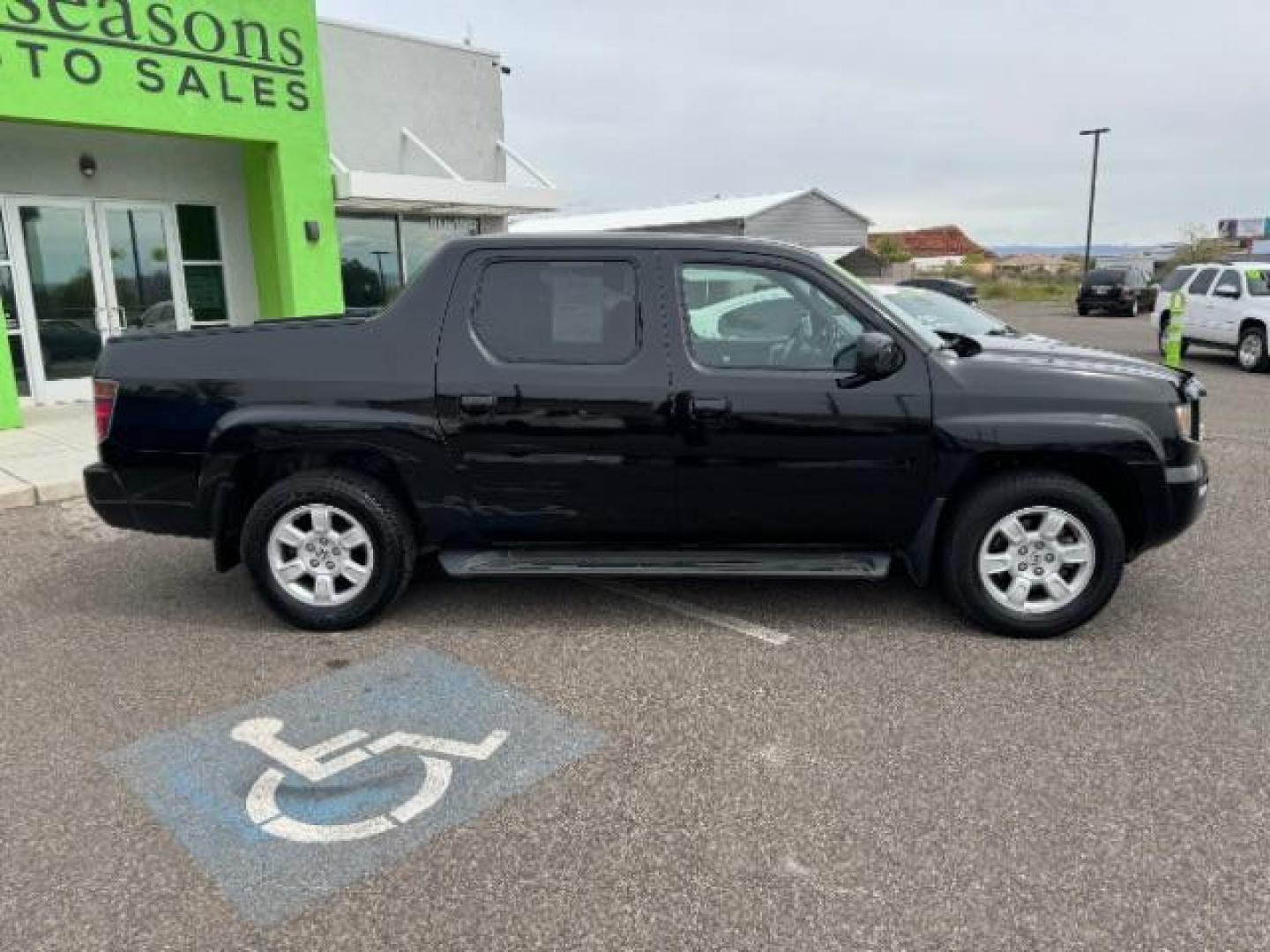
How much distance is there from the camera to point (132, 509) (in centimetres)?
432

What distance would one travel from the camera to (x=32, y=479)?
7.07 m

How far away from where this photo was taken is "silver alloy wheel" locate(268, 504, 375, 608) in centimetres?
424

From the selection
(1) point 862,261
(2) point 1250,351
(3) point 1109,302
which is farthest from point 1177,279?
(1) point 862,261

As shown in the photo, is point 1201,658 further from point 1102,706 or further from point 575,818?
point 575,818

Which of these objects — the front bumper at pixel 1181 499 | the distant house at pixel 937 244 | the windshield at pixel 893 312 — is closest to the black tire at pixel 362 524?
the windshield at pixel 893 312

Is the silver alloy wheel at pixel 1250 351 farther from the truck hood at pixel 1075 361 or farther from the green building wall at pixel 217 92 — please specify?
the green building wall at pixel 217 92

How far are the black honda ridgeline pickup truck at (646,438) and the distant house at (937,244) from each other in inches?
3100

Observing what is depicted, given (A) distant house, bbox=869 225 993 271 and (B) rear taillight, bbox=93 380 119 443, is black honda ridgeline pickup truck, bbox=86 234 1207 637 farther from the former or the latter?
(A) distant house, bbox=869 225 993 271

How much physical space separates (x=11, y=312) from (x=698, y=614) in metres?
9.70

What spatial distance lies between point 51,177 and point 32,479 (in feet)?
16.9

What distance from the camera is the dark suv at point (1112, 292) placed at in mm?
30859

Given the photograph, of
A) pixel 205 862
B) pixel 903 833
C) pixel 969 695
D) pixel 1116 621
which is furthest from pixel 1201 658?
pixel 205 862

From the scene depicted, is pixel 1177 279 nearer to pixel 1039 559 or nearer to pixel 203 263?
pixel 1039 559

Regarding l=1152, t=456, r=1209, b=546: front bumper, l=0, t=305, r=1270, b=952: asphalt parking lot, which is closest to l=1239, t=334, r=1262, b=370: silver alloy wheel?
l=0, t=305, r=1270, b=952: asphalt parking lot
